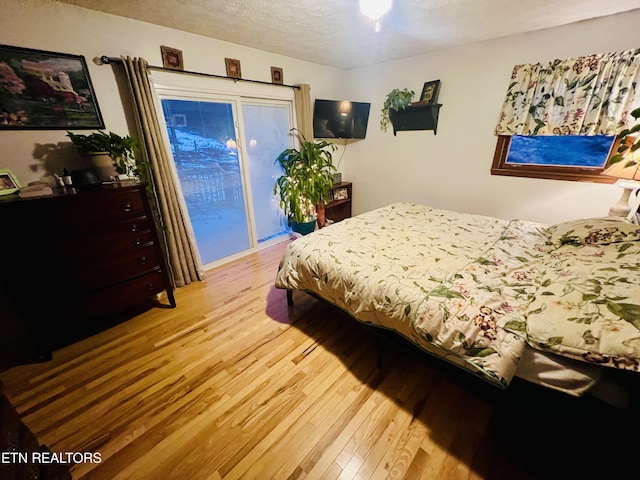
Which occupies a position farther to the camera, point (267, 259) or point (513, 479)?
point (267, 259)

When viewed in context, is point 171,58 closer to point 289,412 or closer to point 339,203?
point 339,203

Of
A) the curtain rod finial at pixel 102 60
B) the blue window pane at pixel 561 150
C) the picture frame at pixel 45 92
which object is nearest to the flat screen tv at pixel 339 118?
the blue window pane at pixel 561 150

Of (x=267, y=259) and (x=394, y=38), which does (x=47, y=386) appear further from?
(x=394, y=38)

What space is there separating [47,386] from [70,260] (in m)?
0.77

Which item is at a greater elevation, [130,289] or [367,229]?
[367,229]

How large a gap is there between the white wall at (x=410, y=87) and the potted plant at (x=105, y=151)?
0.28 m

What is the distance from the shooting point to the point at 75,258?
168 cm

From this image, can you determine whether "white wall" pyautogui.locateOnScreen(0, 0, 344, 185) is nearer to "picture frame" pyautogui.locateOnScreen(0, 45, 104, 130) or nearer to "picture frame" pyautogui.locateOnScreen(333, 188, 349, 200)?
"picture frame" pyautogui.locateOnScreen(0, 45, 104, 130)

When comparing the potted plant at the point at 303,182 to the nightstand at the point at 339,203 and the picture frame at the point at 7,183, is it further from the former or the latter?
the picture frame at the point at 7,183

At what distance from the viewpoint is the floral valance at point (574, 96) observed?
1972mm

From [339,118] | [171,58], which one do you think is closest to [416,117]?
[339,118]

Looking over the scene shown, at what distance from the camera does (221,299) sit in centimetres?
235

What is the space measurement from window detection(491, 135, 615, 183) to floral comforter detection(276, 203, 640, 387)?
0.76m

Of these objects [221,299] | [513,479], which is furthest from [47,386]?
[513,479]
